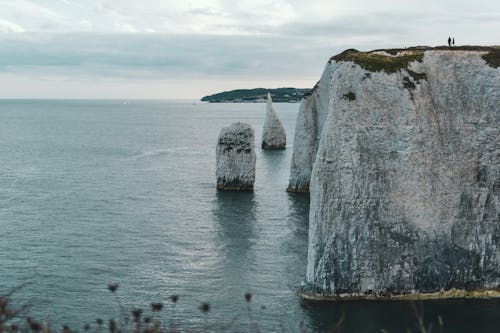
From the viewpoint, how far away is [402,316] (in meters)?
40.7

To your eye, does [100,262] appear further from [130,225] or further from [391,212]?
[391,212]

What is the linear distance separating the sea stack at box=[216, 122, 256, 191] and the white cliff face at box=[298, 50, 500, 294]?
40098 millimetres

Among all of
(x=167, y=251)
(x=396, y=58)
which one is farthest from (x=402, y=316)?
(x=167, y=251)

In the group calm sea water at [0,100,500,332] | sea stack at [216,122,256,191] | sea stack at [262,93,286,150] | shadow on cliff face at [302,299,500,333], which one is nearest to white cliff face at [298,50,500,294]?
shadow on cliff face at [302,299,500,333]

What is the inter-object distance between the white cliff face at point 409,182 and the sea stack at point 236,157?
132 feet

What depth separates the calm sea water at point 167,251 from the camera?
1615 inches

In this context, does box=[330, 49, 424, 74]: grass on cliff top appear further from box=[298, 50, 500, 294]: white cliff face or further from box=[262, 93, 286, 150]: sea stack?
box=[262, 93, 286, 150]: sea stack

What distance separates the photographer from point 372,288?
43.3 metres

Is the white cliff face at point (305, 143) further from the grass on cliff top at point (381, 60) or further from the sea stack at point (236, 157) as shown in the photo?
the grass on cliff top at point (381, 60)

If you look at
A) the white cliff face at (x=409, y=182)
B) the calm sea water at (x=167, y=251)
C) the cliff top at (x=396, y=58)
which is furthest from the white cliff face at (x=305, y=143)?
the white cliff face at (x=409, y=182)

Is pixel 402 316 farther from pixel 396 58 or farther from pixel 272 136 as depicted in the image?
pixel 272 136

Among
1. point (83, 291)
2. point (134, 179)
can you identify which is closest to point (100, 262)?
point (83, 291)

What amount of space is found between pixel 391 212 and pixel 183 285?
1753 cm

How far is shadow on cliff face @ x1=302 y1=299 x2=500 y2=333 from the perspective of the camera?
129ft
